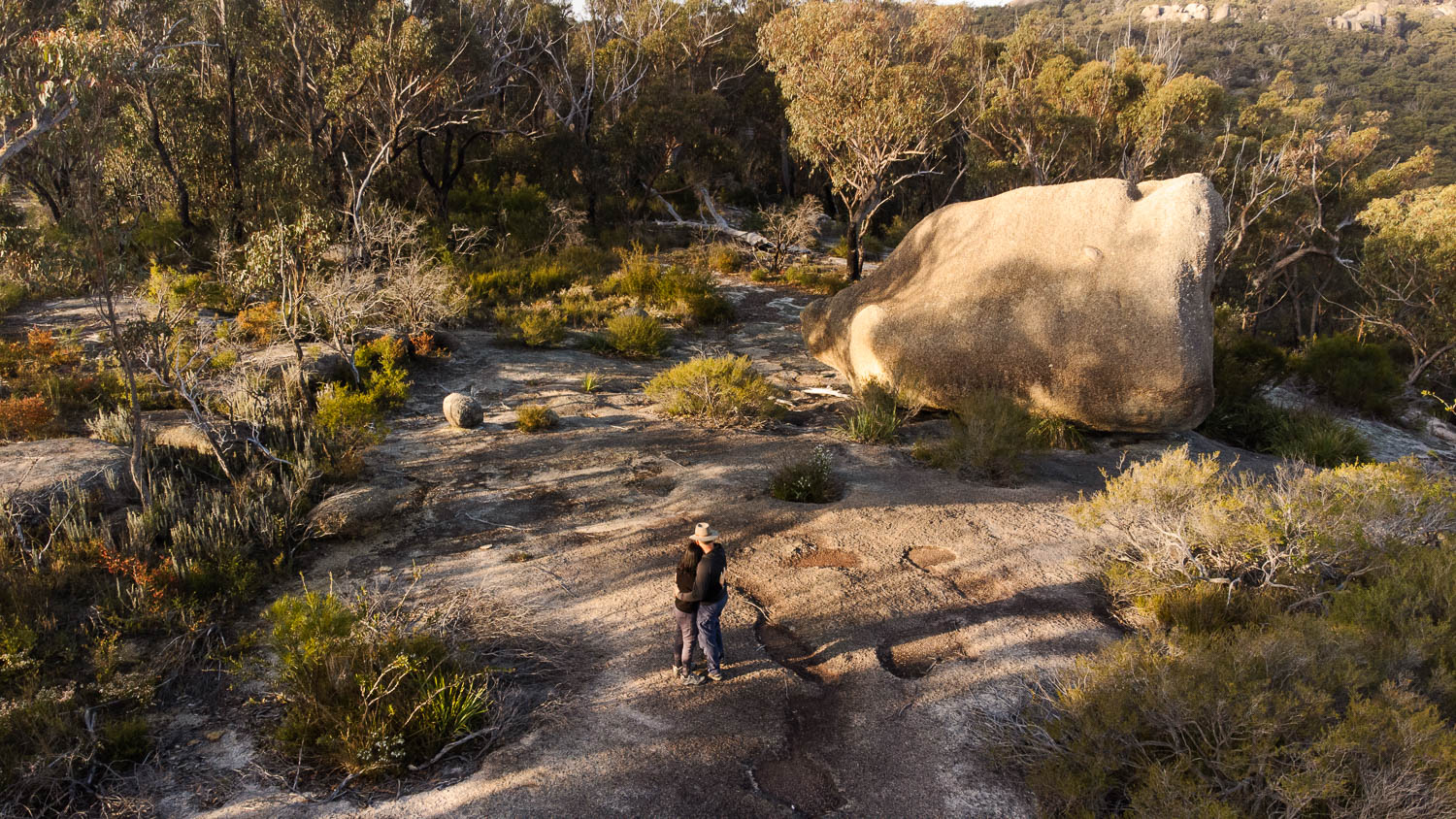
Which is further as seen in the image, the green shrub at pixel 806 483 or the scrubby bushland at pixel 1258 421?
the scrubby bushland at pixel 1258 421

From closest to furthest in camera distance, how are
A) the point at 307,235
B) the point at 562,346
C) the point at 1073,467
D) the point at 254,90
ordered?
the point at 1073,467 → the point at 307,235 → the point at 562,346 → the point at 254,90

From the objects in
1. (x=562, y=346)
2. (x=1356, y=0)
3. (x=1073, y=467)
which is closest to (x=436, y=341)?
(x=562, y=346)

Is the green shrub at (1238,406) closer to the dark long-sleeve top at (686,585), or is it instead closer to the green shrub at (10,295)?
the dark long-sleeve top at (686,585)

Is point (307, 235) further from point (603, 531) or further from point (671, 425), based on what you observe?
point (603, 531)

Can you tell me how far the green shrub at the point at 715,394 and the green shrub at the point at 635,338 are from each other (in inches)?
123

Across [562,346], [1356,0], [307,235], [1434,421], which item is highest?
[1356,0]

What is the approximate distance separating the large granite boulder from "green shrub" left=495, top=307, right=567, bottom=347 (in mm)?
6175

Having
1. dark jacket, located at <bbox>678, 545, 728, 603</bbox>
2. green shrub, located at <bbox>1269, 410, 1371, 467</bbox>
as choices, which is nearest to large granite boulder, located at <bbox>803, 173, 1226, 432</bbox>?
green shrub, located at <bbox>1269, 410, 1371, 467</bbox>

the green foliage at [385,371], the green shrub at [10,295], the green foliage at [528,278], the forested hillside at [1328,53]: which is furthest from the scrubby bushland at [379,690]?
the forested hillside at [1328,53]

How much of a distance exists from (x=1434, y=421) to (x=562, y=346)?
17972mm

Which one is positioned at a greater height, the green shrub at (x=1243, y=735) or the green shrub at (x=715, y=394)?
the green shrub at (x=715, y=394)

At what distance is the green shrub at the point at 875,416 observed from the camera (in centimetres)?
1078

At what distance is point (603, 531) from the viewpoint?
7.86 metres

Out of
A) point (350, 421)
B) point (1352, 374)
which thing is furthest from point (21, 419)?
point (1352, 374)
